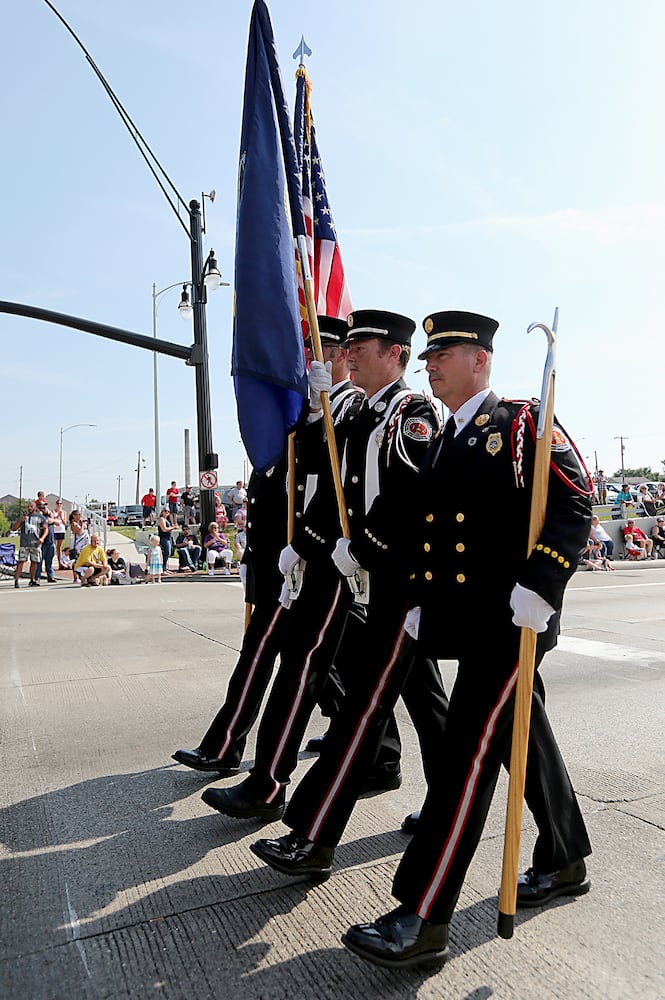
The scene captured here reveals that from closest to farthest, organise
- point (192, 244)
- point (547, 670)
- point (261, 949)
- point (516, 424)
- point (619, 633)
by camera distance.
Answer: point (261, 949), point (516, 424), point (547, 670), point (619, 633), point (192, 244)

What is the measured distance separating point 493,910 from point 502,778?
4.62 feet

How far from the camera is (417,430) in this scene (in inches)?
134

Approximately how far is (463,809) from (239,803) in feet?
4.18

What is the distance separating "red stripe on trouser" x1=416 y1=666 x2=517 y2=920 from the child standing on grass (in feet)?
48.2

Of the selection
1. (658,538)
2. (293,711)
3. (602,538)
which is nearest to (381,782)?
(293,711)

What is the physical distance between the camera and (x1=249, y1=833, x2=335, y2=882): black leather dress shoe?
115 inches

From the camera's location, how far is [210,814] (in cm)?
372

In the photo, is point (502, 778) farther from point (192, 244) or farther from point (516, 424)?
point (192, 244)

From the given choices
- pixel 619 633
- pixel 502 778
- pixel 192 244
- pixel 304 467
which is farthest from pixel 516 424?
pixel 192 244

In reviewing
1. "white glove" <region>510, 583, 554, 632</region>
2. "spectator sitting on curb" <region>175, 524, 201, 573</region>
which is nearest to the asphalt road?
"white glove" <region>510, 583, 554, 632</region>

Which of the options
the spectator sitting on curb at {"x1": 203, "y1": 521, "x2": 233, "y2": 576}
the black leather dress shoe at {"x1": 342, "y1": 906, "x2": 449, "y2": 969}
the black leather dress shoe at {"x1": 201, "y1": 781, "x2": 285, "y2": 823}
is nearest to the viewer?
the black leather dress shoe at {"x1": 342, "y1": 906, "x2": 449, "y2": 969}

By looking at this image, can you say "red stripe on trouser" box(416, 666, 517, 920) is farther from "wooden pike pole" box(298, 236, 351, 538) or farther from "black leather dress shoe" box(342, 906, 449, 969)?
"wooden pike pole" box(298, 236, 351, 538)

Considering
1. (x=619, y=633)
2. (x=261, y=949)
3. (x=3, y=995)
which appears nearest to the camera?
(x=3, y=995)

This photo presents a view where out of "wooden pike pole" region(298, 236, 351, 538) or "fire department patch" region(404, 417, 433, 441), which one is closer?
"fire department patch" region(404, 417, 433, 441)
